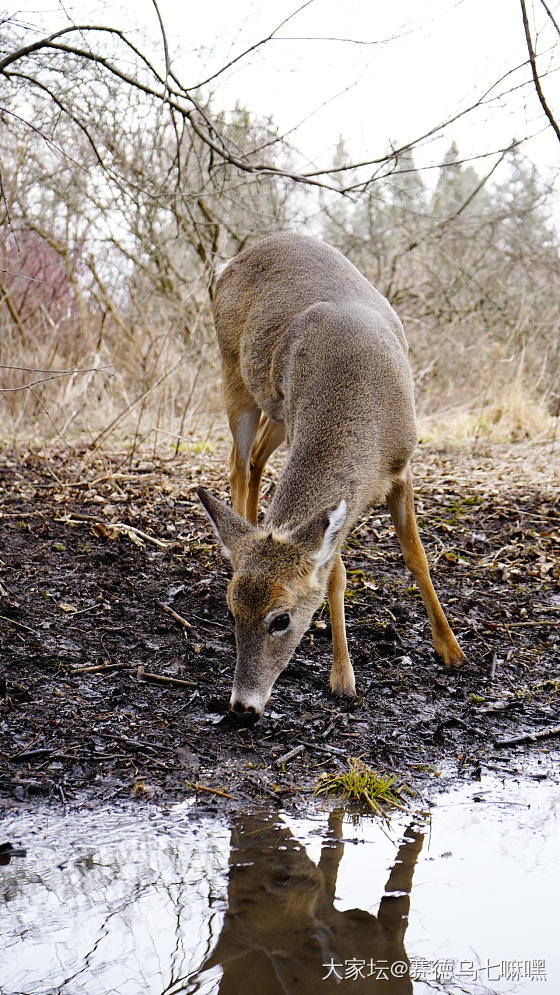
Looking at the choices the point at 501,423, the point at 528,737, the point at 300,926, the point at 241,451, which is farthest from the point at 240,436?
the point at 501,423

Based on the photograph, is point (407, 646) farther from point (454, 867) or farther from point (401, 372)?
point (454, 867)

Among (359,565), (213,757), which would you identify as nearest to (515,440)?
(359,565)

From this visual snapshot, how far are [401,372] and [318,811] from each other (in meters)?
2.32

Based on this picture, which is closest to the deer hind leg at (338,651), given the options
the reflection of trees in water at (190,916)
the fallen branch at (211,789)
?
the fallen branch at (211,789)

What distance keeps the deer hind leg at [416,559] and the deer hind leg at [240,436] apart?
162 cm

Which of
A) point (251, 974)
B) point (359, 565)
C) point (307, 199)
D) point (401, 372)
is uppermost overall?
point (307, 199)

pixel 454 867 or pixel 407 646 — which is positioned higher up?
pixel 407 646

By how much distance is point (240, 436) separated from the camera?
649 cm

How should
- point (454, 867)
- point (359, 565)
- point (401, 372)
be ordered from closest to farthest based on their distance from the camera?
1. point (454, 867)
2. point (401, 372)
3. point (359, 565)

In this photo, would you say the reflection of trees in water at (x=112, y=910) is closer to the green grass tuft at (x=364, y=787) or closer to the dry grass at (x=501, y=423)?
the green grass tuft at (x=364, y=787)

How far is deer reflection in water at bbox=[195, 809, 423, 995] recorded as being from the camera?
2389 mm

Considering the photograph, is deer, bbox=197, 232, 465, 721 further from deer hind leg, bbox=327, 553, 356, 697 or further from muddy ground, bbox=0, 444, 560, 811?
muddy ground, bbox=0, 444, 560, 811

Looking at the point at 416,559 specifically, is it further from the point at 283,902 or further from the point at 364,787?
the point at 283,902

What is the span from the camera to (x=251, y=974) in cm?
240
